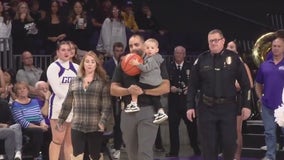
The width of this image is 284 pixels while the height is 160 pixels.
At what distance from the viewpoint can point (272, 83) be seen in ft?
36.4

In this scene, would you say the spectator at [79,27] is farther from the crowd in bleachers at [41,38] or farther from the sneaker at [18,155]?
the sneaker at [18,155]

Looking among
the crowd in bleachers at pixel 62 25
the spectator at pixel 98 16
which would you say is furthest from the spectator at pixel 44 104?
the spectator at pixel 98 16

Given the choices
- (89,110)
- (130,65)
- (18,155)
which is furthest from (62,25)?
(130,65)

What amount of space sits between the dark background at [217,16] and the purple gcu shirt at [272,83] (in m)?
7.49

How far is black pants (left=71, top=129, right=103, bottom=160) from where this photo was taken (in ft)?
30.4

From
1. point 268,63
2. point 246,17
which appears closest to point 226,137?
point 268,63

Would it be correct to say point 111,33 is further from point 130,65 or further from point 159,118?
point 159,118

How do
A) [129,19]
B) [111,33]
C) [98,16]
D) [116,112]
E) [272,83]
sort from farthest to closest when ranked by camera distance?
[129,19]
[98,16]
[111,33]
[116,112]
[272,83]

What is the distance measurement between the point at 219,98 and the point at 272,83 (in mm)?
2076

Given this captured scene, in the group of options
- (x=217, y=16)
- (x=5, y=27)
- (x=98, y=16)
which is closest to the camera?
(x=5, y=27)

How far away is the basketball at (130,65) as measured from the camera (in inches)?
355

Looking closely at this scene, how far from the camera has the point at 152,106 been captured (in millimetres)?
9180

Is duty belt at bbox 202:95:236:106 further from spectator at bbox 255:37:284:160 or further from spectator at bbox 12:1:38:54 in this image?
spectator at bbox 12:1:38:54

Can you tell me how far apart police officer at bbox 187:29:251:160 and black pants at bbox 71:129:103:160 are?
1266mm
